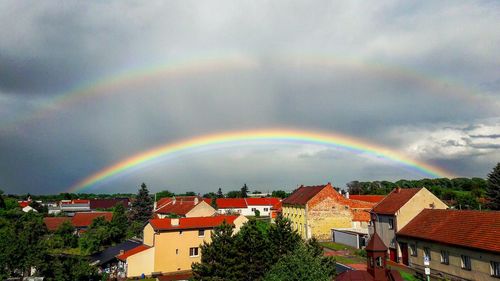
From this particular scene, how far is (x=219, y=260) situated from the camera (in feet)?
106

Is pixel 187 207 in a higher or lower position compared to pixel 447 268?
higher

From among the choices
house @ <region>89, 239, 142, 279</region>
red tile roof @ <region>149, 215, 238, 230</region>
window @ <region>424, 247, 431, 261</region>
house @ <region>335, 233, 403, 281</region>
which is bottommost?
house @ <region>89, 239, 142, 279</region>

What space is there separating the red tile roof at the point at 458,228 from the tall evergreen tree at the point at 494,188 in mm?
30394

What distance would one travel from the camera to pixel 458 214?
123ft

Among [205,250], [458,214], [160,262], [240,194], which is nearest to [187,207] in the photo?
[160,262]

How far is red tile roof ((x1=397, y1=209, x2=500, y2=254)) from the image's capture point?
30.8 metres

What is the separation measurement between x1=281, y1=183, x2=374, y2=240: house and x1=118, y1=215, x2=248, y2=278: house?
63.3ft

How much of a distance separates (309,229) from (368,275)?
41061 millimetres

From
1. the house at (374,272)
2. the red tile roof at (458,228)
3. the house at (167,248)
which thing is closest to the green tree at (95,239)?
the house at (167,248)

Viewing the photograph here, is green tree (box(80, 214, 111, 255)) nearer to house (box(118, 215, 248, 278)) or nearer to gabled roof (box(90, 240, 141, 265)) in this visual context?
gabled roof (box(90, 240, 141, 265))

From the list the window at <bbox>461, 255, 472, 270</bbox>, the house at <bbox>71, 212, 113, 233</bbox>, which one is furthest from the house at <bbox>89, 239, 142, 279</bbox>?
the house at <bbox>71, 212, 113, 233</bbox>

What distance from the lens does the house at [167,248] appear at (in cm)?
4709

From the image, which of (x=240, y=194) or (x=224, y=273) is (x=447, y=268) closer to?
(x=224, y=273)

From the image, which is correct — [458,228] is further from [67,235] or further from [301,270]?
[67,235]
